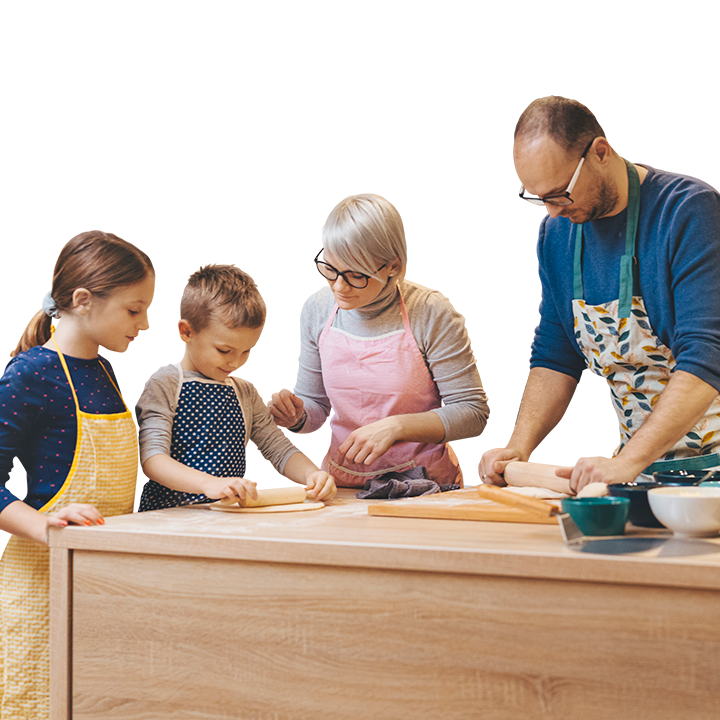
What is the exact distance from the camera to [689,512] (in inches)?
38.1

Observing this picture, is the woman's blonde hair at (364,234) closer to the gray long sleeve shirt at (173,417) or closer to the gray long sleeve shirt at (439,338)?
the gray long sleeve shirt at (439,338)

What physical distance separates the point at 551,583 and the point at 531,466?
0.47 meters

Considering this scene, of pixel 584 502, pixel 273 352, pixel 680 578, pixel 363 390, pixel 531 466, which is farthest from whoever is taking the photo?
pixel 273 352

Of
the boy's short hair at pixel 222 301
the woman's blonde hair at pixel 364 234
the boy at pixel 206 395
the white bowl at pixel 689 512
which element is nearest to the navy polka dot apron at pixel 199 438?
Answer: the boy at pixel 206 395

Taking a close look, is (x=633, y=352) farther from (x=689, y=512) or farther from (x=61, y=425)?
(x=61, y=425)

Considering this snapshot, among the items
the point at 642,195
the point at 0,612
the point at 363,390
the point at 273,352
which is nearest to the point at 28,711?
the point at 0,612

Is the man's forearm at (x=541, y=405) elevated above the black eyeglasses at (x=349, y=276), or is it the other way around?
the black eyeglasses at (x=349, y=276)

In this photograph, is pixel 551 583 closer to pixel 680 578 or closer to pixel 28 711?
pixel 680 578

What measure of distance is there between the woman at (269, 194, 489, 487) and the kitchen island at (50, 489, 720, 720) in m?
0.48

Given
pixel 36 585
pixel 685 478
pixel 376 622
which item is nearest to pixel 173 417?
pixel 36 585

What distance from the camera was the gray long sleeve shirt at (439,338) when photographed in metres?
1.61

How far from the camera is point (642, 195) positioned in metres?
1.50

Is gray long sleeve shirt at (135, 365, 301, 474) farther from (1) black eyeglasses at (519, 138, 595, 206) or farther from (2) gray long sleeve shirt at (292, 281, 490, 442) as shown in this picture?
(1) black eyeglasses at (519, 138, 595, 206)

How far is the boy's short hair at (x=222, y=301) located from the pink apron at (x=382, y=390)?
0.86ft
